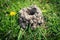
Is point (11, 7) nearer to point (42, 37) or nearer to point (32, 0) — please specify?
point (32, 0)

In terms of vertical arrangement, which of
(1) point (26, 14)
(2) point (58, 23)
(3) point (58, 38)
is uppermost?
(1) point (26, 14)

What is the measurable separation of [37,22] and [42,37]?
31 cm

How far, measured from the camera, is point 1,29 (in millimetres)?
3107

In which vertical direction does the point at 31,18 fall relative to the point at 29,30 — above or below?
above

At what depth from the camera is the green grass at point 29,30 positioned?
A: 3016mm

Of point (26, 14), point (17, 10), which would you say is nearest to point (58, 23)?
point (26, 14)

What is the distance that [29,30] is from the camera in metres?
3.06

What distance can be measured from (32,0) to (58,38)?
3.80 ft

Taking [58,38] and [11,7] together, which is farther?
[11,7]

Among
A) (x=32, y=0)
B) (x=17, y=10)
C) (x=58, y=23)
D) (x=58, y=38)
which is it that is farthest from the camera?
(x=32, y=0)

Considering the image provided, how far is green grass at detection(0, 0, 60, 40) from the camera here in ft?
9.89

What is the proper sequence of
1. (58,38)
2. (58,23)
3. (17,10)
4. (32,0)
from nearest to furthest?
(58,38)
(58,23)
(17,10)
(32,0)

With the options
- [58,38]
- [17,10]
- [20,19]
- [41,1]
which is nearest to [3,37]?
[20,19]

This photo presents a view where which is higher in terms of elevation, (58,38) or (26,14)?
(26,14)
